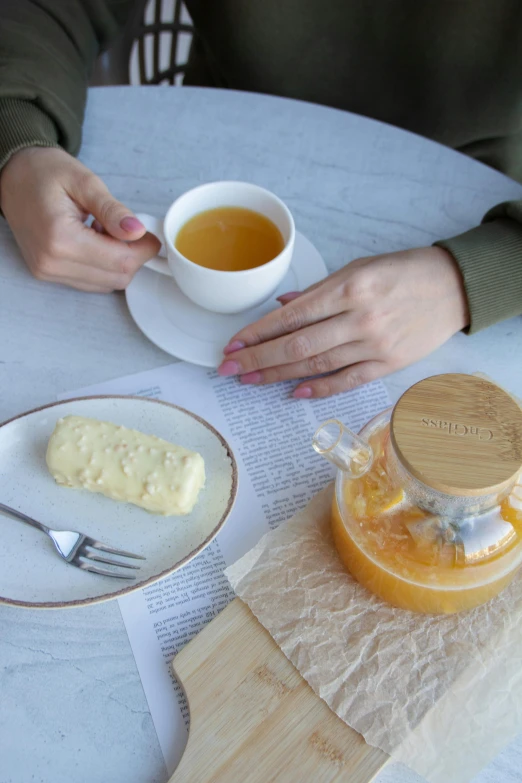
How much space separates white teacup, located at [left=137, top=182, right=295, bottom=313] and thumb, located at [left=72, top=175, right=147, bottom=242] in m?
0.03

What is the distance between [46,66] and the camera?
0.96 meters

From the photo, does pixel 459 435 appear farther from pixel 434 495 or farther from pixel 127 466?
pixel 127 466

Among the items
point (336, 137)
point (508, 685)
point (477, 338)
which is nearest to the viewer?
point (508, 685)

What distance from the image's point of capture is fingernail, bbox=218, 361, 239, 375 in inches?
31.7

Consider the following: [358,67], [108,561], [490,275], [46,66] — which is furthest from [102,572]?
[358,67]

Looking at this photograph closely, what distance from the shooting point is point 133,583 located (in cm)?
65

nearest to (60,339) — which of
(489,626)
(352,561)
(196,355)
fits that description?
(196,355)

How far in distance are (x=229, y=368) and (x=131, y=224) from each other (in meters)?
0.22

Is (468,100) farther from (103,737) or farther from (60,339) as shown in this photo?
(103,737)

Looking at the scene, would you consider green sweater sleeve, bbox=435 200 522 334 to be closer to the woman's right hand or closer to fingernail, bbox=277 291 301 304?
fingernail, bbox=277 291 301 304

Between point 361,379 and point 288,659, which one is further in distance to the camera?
point 361,379

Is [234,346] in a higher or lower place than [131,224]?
lower

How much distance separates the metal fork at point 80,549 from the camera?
26.2 inches

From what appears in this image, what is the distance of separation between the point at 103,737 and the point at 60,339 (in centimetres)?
49
